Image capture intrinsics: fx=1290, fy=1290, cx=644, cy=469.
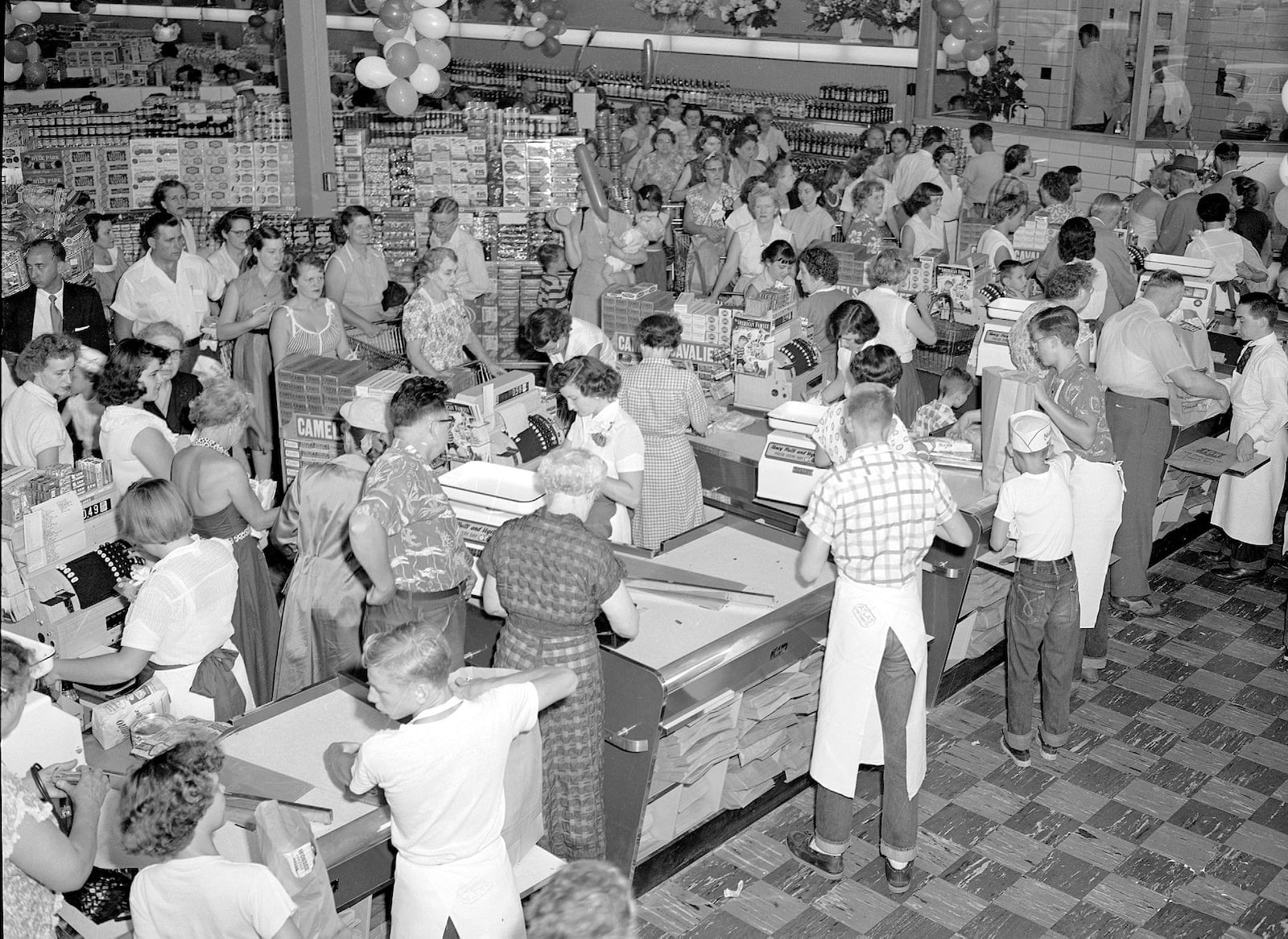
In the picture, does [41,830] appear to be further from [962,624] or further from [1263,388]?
[1263,388]

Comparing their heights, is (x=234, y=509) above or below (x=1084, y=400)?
below

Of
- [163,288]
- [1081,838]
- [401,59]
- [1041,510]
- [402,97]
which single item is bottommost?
[1081,838]

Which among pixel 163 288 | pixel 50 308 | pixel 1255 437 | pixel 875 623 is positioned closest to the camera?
pixel 875 623

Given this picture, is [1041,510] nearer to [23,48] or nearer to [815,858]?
[815,858]

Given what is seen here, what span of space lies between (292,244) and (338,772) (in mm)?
6771

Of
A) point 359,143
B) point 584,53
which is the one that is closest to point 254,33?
point 584,53

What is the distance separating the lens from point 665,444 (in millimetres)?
5742

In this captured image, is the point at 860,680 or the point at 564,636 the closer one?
the point at 564,636

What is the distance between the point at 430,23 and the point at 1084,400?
293 inches

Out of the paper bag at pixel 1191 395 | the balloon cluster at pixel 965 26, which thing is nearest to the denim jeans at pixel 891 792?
the paper bag at pixel 1191 395

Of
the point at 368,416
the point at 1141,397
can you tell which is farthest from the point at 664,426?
the point at 1141,397

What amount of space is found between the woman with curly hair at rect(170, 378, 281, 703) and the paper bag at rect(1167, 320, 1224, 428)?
14.5ft

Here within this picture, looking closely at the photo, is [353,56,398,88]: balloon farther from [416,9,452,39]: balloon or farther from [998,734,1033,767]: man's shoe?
[998,734,1033,767]: man's shoe

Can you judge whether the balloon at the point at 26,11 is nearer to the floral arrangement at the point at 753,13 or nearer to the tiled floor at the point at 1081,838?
the floral arrangement at the point at 753,13
